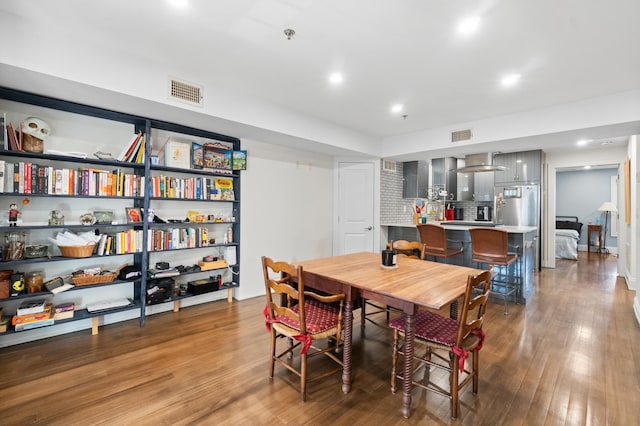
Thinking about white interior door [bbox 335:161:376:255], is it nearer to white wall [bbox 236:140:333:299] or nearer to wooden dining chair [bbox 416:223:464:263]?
white wall [bbox 236:140:333:299]

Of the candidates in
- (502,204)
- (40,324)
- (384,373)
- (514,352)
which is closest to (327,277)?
(384,373)

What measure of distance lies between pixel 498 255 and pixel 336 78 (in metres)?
2.89

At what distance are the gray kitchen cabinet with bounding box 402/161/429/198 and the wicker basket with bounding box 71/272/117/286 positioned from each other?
4.91 meters

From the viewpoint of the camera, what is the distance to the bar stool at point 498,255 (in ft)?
11.8

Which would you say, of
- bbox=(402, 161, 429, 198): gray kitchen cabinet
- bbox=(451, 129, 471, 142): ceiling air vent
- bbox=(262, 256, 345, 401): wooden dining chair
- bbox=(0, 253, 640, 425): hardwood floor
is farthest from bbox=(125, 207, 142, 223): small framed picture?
bbox=(402, 161, 429, 198): gray kitchen cabinet

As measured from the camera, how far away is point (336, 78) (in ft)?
9.57

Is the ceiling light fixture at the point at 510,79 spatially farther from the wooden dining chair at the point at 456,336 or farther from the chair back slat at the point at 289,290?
the chair back slat at the point at 289,290

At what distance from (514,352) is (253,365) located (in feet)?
7.42

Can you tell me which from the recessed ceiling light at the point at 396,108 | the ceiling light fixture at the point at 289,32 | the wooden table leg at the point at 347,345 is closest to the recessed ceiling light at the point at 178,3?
the ceiling light fixture at the point at 289,32

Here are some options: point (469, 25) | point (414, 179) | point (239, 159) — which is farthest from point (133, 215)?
point (414, 179)

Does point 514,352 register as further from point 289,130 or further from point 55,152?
point 55,152

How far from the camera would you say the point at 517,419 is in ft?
5.81

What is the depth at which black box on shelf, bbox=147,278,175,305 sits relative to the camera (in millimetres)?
3246

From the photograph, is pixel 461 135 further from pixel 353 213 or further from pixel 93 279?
pixel 93 279
